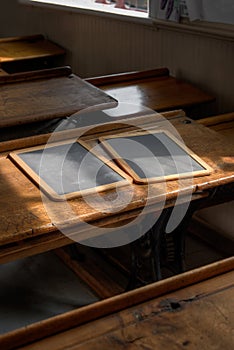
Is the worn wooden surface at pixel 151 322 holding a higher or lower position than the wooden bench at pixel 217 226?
higher

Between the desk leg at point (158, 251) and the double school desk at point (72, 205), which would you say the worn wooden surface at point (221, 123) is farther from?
the desk leg at point (158, 251)

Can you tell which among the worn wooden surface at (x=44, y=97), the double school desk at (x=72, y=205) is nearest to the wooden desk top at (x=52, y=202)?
the double school desk at (x=72, y=205)

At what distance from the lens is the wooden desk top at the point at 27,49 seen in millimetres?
4730

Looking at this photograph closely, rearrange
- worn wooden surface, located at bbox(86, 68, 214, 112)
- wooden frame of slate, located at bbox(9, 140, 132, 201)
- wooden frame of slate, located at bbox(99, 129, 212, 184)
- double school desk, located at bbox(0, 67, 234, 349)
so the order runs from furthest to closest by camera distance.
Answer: worn wooden surface, located at bbox(86, 68, 214, 112)
wooden frame of slate, located at bbox(99, 129, 212, 184)
wooden frame of slate, located at bbox(9, 140, 132, 201)
double school desk, located at bbox(0, 67, 234, 349)

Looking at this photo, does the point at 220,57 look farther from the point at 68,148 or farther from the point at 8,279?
the point at 8,279

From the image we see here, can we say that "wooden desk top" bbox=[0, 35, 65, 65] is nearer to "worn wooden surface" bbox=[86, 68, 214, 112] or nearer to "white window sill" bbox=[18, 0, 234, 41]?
"white window sill" bbox=[18, 0, 234, 41]

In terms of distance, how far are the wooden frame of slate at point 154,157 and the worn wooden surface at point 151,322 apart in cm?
69

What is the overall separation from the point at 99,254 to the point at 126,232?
3.50ft

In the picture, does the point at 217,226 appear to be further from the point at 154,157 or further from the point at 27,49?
the point at 27,49

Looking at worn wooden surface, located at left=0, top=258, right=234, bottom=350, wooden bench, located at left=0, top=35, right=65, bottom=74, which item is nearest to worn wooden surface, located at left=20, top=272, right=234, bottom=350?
worn wooden surface, located at left=0, top=258, right=234, bottom=350

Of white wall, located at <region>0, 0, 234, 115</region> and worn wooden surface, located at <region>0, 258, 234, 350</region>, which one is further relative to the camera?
white wall, located at <region>0, 0, 234, 115</region>

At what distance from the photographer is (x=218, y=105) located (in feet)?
11.3

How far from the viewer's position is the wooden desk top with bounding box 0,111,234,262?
1.81 metres

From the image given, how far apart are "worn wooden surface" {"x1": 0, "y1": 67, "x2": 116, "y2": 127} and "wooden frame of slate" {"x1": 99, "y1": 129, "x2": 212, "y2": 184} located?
46 centimetres
